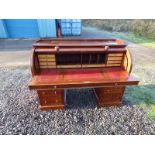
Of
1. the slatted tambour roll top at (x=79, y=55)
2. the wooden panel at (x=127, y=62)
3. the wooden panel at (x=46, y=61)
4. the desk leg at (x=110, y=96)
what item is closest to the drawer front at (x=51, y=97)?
the slatted tambour roll top at (x=79, y=55)

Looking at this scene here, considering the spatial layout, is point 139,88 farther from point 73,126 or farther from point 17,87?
point 17,87

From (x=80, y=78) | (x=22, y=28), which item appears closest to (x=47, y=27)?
(x=22, y=28)

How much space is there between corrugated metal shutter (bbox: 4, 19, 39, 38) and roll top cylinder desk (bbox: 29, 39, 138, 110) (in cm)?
750

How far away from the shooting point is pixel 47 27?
Result: 10492 mm

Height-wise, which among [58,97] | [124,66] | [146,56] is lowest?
[146,56]

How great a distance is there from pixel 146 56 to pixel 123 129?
586 cm

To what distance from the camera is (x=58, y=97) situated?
375 centimetres

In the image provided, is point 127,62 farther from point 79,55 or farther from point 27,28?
point 27,28

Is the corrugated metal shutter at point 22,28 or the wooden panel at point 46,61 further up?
the wooden panel at point 46,61

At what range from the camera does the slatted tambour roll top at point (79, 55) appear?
3500 millimetres

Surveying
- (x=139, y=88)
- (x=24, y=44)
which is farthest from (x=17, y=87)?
(x=24, y=44)

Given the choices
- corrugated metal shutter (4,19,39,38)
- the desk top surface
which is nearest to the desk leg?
the desk top surface

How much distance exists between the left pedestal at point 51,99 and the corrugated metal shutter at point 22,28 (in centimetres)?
827

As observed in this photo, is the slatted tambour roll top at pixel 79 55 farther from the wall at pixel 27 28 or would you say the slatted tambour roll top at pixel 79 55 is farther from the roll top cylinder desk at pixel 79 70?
the wall at pixel 27 28
